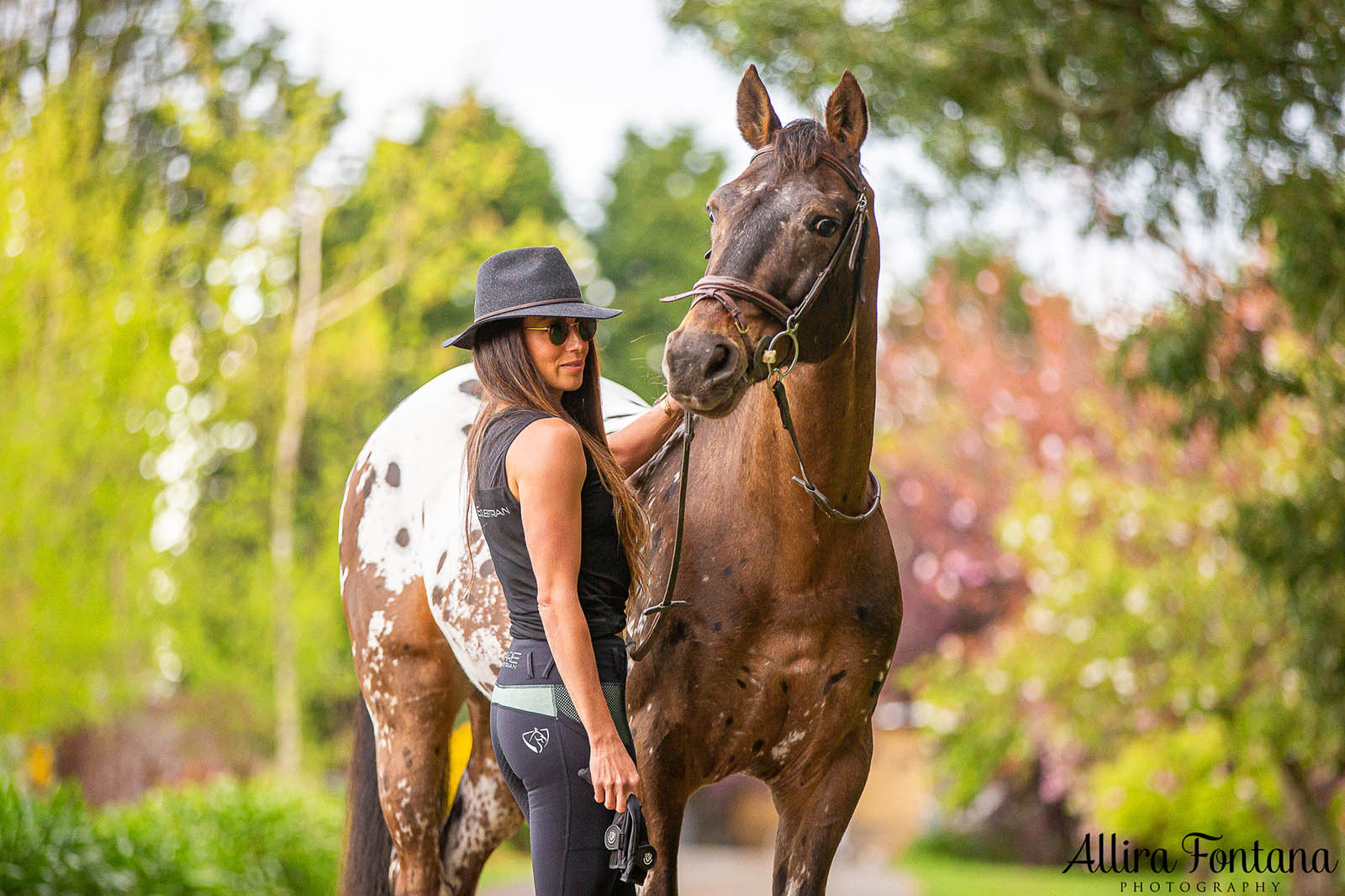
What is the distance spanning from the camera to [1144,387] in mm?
7297

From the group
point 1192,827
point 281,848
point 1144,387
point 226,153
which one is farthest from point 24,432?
point 1192,827

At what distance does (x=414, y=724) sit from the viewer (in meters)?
3.94

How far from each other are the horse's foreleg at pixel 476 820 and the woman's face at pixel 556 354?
1.84 m

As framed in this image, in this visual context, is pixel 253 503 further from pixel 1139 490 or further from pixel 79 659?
pixel 1139 490

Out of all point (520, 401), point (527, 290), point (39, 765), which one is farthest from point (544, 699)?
point (39, 765)

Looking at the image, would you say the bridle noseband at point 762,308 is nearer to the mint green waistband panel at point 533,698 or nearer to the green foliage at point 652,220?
the mint green waistband panel at point 533,698

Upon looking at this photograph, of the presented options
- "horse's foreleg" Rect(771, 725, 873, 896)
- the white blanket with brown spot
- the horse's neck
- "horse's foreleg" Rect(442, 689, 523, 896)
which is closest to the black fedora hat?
the horse's neck

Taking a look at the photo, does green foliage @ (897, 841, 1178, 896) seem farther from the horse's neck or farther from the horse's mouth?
the horse's mouth

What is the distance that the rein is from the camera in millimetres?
2623

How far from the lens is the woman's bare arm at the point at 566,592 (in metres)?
2.29

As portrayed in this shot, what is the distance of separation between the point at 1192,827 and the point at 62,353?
1103 centimetres

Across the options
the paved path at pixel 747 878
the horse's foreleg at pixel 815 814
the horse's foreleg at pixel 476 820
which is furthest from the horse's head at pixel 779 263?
the paved path at pixel 747 878

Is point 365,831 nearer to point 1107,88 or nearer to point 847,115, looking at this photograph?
point 847,115

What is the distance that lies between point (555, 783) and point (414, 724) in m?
1.72
